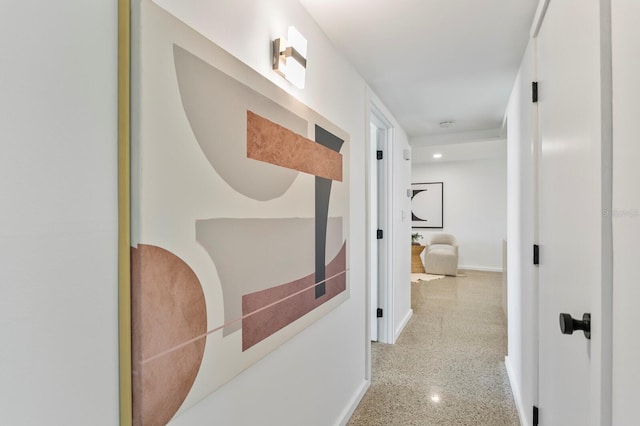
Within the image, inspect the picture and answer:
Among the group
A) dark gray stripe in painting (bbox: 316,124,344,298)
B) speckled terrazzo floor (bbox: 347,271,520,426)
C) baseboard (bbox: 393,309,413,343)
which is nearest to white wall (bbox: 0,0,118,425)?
dark gray stripe in painting (bbox: 316,124,344,298)

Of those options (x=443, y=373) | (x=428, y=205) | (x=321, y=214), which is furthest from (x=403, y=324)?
(x=428, y=205)

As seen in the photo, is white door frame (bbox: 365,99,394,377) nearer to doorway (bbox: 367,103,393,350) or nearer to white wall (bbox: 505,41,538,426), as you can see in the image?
doorway (bbox: 367,103,393,350)

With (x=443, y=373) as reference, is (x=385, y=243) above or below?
above

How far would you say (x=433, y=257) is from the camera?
661cm

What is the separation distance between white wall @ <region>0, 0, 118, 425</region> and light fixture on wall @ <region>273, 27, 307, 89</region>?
2.26 ft

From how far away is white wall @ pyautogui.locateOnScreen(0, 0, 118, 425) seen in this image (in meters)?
0.59

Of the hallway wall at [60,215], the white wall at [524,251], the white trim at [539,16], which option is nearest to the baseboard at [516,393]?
the white wall at [524,251]

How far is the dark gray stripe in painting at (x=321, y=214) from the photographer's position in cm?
165

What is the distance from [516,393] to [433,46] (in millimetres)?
2334

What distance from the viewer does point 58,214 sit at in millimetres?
654

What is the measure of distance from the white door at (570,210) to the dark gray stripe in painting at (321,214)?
3.28 ft

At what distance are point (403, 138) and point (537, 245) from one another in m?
2.48

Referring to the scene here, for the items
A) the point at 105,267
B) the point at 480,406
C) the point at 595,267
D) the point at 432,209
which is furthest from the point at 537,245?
the point at 432,209

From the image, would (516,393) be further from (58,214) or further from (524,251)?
(58,214)
